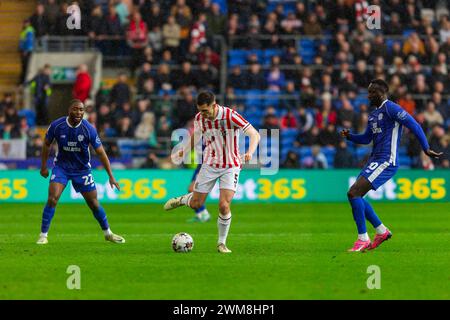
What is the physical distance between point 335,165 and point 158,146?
4799 millimetres

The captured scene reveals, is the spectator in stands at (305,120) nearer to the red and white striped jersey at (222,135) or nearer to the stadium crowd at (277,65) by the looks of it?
the stadium crowd at (277,65)

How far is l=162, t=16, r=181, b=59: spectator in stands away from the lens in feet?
102

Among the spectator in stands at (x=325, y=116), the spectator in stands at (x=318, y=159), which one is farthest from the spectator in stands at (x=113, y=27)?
the spectator in stands at (x=318, y=159)

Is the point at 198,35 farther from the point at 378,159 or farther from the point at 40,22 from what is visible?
the point at 378,159

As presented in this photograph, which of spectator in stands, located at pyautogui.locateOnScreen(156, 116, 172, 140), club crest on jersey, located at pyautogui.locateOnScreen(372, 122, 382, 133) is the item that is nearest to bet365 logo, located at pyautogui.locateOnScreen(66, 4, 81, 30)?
spectator in stands, located at pyautogui.locateOnScreen(156, 116, 172, 140)

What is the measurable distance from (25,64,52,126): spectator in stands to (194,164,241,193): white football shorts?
1602 cm

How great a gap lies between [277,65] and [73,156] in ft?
52.4

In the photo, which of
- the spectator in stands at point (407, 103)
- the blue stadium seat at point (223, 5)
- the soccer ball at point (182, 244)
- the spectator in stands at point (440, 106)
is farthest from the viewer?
the blue stadium seat at point (223, 5)

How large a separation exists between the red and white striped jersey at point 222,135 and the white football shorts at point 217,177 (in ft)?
0.22

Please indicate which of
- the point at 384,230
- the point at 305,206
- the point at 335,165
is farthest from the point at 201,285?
the point at 335,165

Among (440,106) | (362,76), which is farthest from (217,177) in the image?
Answer: (362,76)

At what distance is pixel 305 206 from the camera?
25.9 metres

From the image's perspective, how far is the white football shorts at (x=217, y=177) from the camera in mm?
14148

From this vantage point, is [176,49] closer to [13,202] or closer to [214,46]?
[214,46]
